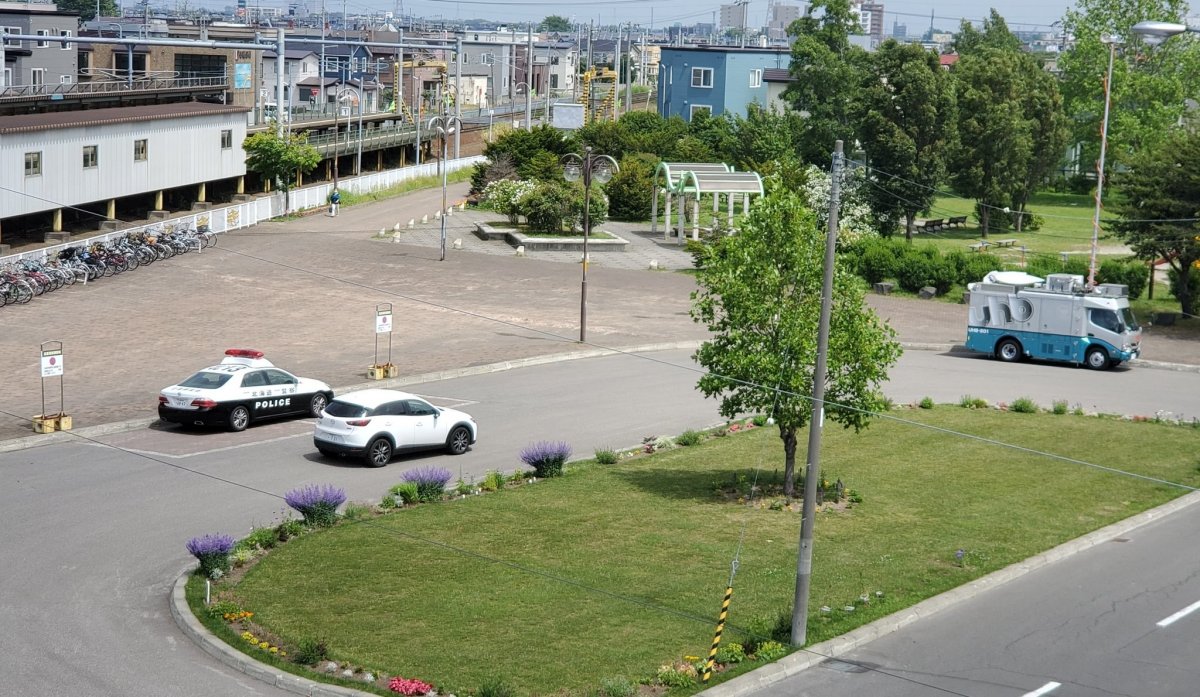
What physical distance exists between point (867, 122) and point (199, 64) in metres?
51.9

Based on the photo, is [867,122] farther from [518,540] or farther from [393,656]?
[393,656]

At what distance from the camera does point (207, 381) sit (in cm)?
2825

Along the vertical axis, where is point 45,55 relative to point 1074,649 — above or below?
above

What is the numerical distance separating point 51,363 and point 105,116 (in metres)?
27.8

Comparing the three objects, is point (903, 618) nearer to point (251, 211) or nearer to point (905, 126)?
point (251, 211)

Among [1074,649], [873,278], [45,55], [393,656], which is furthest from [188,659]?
[45,55]

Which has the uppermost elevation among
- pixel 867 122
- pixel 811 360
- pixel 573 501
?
pixel 867 122

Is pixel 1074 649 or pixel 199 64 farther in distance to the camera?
pixel 199 64

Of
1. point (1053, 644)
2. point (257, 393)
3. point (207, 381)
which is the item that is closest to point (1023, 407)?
point (1053, 644)

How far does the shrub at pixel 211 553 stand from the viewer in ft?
62.0

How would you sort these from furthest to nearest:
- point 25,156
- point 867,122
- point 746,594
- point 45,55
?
point 45,55 → point 867,122 → point 25,156 → point 746,594

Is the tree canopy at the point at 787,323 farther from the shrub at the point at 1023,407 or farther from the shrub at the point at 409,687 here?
the shrub at the point at 1023,407

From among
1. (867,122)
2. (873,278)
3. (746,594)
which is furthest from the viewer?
(867,122)

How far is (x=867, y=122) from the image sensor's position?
62.8 m
